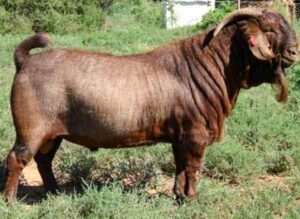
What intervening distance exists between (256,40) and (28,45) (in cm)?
195

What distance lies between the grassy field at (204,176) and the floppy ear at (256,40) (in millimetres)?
1224

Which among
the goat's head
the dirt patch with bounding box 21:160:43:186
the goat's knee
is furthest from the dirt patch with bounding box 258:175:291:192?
the goat's knee

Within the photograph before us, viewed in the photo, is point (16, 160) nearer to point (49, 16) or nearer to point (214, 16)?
point (214, 16)

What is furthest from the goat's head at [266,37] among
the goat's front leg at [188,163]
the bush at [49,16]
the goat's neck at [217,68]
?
the bush at [49,16]

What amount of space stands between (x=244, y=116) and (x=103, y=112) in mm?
3206

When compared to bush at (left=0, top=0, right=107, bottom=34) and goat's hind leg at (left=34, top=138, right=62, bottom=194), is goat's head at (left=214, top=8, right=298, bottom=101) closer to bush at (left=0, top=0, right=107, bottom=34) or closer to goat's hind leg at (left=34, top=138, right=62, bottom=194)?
goat's hind leg at (left=34, top=138, right=62, bottom=194)

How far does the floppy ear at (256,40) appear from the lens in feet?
18.2

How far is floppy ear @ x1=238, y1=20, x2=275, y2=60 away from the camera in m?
5.54

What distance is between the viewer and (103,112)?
5.56m

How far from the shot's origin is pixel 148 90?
5652 millimetres

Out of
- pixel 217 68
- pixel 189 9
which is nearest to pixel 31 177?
pixel 217 68

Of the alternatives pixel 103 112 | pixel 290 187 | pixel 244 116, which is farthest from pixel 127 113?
pixel 244 116

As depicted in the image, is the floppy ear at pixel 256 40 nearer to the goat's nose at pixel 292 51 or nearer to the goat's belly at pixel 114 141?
the goat's nose at pixel 292 51

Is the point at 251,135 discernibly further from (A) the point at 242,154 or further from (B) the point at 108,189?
(B) the point at 108,189
